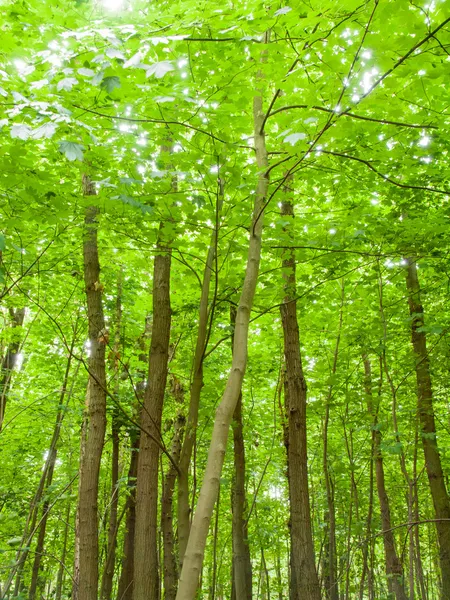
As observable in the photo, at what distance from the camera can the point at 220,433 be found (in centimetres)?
238

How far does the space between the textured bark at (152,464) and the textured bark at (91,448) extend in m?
0.52

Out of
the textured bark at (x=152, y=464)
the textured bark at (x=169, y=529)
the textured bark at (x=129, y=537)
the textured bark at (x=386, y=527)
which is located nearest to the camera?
the textured bark at (x=152, y=464)

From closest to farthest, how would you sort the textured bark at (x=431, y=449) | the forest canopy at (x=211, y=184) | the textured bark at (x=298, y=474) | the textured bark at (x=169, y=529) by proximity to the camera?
the forest canopy at (x=211, y=184) → the textured bark at (x=298, y=474) → the textured bark at (x=431, y=449) → the textured bark at (x=169, y=529)

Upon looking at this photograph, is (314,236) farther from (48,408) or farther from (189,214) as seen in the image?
(48,408)

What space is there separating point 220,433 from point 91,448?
12.2 feet

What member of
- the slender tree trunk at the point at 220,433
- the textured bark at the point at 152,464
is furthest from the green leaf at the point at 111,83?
the textured bark at the point at 152,464

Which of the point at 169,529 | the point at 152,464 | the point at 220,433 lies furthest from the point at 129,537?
the point at 220,433

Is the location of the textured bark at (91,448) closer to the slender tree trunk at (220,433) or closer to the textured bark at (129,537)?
the slender tree trunk at (220,433)

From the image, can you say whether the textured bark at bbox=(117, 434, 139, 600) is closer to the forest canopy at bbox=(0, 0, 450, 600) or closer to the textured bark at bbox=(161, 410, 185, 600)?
the forest canopy at bbox=(0, 0, 450, 600)

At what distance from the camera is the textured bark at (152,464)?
510cm

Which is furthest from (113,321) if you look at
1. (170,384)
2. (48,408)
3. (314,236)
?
(314,236)

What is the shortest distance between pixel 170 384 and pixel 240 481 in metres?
2.16

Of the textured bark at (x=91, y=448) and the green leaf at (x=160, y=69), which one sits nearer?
the green leaf at (x=160, y=69)

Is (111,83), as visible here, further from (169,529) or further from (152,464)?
(169,529)
